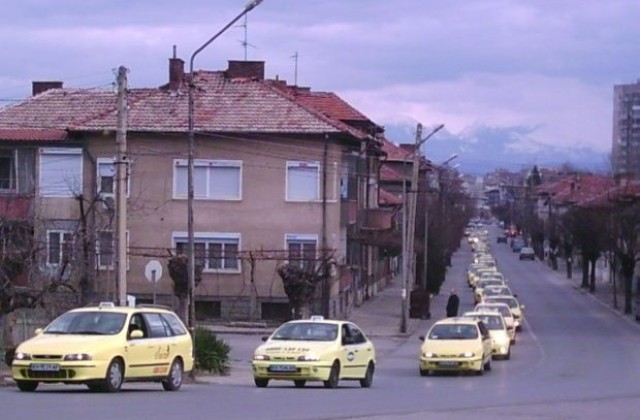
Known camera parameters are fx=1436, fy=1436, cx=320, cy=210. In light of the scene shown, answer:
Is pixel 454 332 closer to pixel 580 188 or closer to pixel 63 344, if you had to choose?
pixel 63 344

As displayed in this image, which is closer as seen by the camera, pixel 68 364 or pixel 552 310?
pixel 68 364

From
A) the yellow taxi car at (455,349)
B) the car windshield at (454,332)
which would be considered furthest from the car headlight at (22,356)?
the car windshield at (454,332)

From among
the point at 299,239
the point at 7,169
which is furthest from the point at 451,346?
the point at 7,169

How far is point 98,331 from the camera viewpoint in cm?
2380

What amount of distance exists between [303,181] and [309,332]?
27.5 metres

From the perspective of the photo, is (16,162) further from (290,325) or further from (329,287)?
(290,325)

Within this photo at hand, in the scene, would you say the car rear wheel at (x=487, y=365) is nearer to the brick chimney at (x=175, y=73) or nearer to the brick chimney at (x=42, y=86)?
the brick chimney at (x=175, y=73)

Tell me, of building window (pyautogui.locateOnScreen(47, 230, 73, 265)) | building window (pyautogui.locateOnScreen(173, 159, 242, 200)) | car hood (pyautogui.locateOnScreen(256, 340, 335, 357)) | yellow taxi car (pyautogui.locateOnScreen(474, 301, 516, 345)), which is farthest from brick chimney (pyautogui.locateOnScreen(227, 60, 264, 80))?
car hood (pyautogui.locateOnScreen(256, 340, 335, 357))

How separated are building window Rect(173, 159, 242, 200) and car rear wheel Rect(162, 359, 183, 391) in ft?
102

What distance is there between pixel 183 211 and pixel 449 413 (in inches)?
1397

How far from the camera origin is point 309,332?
98.1 ft

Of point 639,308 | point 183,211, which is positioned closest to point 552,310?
point 639,308

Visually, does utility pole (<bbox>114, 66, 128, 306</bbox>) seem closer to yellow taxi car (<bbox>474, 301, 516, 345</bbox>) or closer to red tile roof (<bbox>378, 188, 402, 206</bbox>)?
yellow taxi car (<bbox>474, 301, 516, 345</bbox>)

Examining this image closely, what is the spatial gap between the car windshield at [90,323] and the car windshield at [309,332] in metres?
6.22
